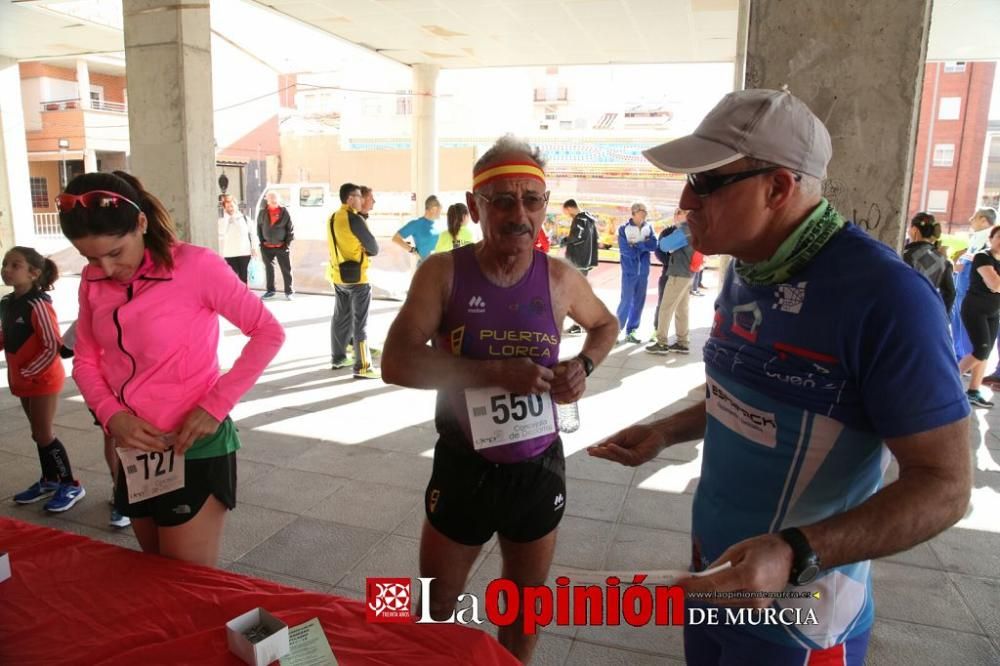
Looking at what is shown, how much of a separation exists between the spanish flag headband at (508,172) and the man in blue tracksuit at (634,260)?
299 inches

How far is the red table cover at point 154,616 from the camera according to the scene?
5.24 feet

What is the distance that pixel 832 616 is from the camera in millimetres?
1386

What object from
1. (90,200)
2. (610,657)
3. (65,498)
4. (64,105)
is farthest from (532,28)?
(64,105)

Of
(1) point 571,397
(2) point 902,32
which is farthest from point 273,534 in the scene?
(2) point 902,32

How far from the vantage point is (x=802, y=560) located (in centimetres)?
114

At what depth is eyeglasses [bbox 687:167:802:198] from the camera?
1.36 m

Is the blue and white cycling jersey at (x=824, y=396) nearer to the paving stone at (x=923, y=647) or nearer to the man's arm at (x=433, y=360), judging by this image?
the man's arm at (x=433, y=360)

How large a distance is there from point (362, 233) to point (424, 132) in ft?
25.6

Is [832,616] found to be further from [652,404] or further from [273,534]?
[652,404]

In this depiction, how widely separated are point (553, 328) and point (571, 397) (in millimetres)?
245

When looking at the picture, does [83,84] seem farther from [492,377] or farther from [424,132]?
[492,377]

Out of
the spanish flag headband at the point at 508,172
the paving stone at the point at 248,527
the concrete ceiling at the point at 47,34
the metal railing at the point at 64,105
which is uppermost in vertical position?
the metal railing at the point at 64,105

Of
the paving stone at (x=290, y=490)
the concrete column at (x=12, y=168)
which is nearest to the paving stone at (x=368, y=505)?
the paving stone at (x=290, y=490)

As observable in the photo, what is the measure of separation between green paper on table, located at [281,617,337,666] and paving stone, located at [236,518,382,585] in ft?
5.72
